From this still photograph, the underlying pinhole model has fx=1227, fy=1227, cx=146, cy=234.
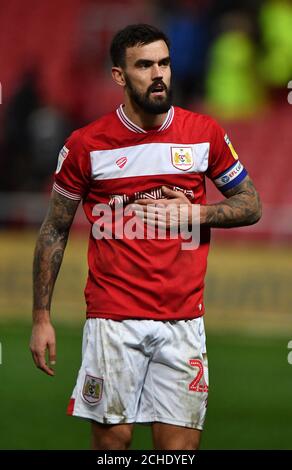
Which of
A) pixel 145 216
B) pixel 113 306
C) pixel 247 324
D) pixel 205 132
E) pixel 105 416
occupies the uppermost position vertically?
pixel 205 132

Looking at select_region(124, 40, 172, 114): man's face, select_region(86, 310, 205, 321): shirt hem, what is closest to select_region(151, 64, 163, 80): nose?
select_region(124, 40, 172, 114): man's face

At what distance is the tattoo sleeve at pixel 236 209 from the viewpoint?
6.50 metres

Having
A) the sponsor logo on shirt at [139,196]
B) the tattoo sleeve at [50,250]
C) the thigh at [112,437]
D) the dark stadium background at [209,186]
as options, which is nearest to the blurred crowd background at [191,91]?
the dark stadium background at [209,186]

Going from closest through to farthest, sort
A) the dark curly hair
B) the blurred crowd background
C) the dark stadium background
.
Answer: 1. the dark curly hair
2. the dark stadium background
3. the blurred crowd background

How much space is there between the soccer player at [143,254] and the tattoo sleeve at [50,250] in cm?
3

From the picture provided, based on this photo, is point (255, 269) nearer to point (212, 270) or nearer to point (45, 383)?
point (212, 270)

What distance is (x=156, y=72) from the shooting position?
21.1 feet

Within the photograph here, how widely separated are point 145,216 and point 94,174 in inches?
14.3

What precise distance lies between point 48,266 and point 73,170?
556mm

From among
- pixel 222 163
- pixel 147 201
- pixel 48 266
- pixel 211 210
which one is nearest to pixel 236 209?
pixel 211 210

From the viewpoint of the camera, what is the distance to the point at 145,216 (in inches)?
253

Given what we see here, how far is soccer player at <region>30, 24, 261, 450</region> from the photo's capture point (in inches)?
254

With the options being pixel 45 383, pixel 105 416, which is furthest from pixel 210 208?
pixel 45 383

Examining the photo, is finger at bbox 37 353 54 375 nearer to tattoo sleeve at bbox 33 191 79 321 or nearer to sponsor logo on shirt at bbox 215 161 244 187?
tattoo sleeve at bbox 33 191 79 321
